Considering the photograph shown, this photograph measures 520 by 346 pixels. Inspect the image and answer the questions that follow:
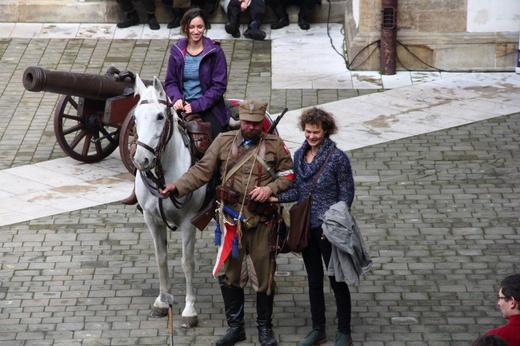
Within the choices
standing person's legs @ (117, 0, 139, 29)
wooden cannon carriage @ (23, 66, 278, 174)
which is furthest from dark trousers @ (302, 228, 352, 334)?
standing person's legs @ (117, 0, 139, 29)

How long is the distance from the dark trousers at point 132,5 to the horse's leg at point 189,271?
10.1 m

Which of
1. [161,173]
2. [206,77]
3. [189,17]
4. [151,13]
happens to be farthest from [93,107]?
[151,13]

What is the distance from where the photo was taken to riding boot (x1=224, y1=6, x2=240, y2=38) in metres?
19.1

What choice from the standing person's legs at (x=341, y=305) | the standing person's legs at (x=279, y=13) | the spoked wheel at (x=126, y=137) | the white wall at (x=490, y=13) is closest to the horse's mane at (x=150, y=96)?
the standing person's legs at (x=341, y=305)

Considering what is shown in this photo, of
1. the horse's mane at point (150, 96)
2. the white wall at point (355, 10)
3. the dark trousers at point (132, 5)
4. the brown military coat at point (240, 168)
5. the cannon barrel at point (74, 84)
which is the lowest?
the dark trousers at point (132, 5)

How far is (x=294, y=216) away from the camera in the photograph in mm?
9258

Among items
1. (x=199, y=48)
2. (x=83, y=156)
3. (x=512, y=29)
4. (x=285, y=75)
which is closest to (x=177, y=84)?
(x=199, y=48)

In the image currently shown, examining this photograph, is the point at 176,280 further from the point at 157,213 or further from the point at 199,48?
the point at 199,48

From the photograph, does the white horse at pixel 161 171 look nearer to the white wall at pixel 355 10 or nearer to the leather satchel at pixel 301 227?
the leather satchel at pixel 301 227

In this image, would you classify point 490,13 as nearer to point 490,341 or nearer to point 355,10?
point 355,10

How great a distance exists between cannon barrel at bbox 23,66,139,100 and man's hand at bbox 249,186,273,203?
4.77 meters

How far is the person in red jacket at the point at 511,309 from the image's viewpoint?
23.6 feet

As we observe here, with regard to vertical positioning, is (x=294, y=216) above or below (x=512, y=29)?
above

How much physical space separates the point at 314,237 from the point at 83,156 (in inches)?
222
